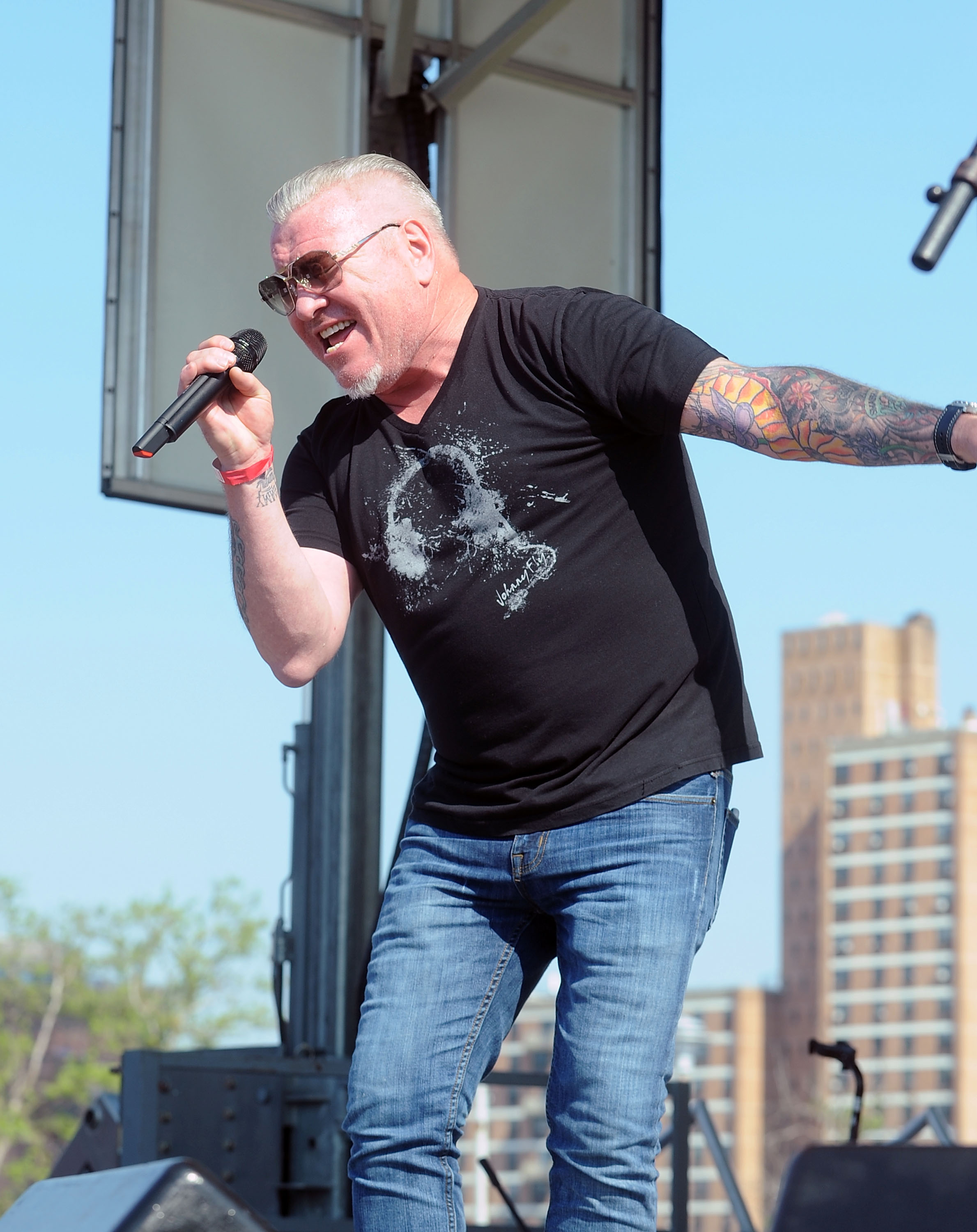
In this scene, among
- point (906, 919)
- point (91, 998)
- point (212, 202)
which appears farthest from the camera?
point (906, 919)

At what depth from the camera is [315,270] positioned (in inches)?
83.0

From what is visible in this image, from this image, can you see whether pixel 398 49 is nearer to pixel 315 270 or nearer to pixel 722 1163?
pixel 315 270

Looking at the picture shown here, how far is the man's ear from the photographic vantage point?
2.16m

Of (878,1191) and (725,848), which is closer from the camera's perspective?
(878,1191)

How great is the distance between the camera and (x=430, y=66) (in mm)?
5137

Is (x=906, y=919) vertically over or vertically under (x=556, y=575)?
under

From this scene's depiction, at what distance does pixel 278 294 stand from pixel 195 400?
0.87 feet

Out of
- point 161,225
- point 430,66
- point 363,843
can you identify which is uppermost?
point 430,66

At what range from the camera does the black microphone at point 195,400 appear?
1877mm

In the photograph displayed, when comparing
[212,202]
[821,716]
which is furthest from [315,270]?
[821,716]

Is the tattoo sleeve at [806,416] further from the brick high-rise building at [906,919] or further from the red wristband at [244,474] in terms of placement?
the brick high-rise building at [906,919]

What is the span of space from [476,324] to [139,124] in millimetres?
2735

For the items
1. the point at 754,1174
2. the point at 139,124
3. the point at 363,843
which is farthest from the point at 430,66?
the point at 754,1174

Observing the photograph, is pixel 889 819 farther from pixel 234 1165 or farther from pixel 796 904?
pixel 234 1165
